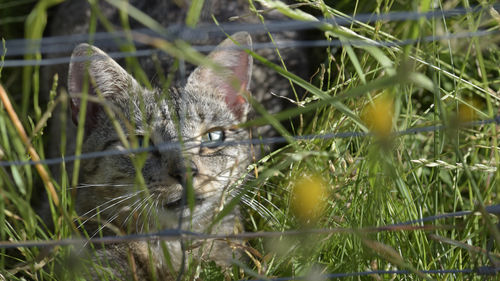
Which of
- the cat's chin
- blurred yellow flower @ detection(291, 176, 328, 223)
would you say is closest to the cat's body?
the cat's chin

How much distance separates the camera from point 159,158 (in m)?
2.00

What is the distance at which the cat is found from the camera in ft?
6.30

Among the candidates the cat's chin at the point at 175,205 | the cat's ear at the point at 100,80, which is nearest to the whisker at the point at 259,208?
the cat's chin at the point at 175,205

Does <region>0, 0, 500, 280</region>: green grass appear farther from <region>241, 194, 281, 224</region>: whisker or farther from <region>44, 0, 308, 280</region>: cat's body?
<region>44, 0, 308, 280</region>: cat's body

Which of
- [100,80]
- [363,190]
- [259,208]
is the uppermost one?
[100,80]

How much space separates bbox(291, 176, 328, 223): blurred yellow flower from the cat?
0.33m

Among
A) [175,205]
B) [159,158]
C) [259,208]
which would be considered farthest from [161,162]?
[259,208]

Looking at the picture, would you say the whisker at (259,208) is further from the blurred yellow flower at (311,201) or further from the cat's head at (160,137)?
the blurred yellow flower at (311,201)

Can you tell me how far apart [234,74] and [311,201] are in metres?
0.77

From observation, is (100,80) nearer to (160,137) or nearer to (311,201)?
(160,137)

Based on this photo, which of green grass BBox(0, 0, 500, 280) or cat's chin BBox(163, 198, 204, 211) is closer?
green grass BBox(0, 0, 500, 280)

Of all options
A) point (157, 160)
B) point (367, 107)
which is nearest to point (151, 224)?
point (157, 160)

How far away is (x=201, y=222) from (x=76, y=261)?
34.3 inches

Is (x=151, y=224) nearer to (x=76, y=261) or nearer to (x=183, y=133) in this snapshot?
(x=183, y=133)
